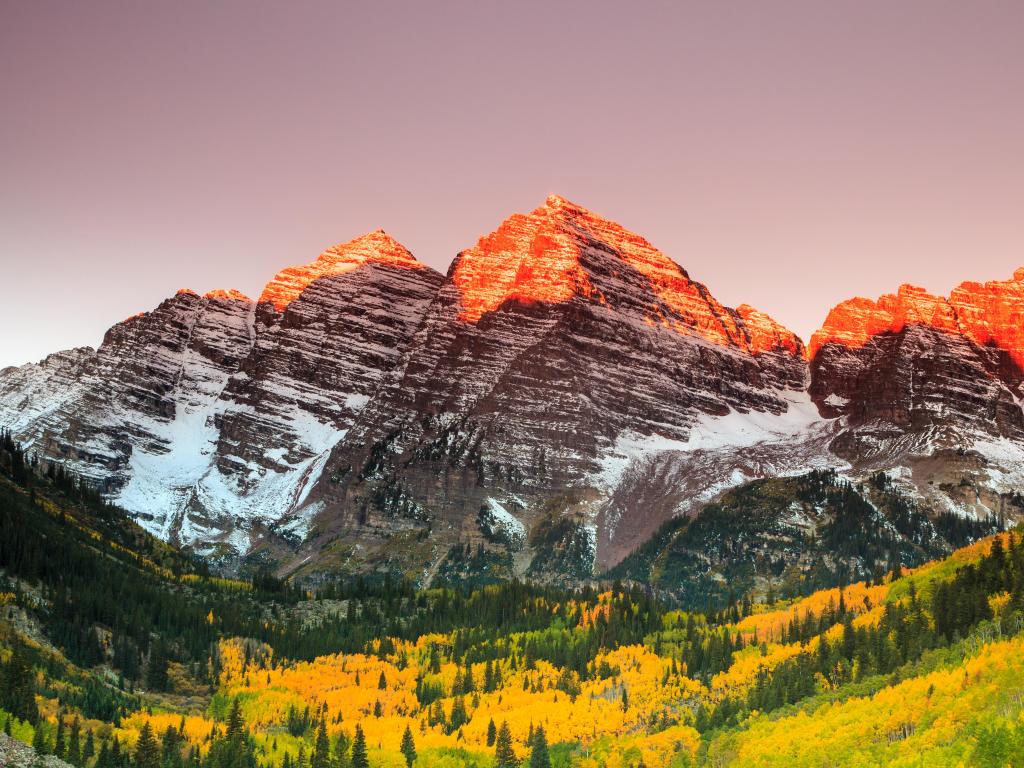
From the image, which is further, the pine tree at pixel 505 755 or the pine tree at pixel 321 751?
the pine tree at pixel 505 755


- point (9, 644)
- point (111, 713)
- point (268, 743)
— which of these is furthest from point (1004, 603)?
point (9, 644)

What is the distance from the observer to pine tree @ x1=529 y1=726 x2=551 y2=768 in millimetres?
190500

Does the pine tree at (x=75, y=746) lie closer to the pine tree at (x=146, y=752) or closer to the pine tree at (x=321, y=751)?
the pine tree at (x=146, y=752)

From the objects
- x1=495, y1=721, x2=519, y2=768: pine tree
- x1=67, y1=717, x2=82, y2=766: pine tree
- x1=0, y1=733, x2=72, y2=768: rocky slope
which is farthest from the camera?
x1=495, y1=721, x2=519, y2=768: pine tree

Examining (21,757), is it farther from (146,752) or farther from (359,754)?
(359,754)

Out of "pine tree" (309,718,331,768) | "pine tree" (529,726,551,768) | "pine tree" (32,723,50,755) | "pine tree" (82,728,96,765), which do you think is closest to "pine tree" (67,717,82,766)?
"pine tree" (82,728,96,765)

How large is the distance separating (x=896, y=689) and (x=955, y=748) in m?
27.9

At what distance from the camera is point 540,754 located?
630 ft

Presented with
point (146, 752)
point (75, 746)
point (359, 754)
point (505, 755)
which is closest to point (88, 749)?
point (75, 746)

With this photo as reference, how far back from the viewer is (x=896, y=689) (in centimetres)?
17150

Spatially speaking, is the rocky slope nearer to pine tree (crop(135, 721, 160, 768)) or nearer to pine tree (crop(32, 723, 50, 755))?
pine tree (crop(32, 723, 50, 755))

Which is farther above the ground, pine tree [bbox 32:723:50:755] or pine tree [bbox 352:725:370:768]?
pine tree [bbox 32:723:50:755]

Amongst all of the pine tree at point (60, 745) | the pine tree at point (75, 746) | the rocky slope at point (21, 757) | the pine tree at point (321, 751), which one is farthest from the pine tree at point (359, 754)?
the rocky slope at point (21, 757)

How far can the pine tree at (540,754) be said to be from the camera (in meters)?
190
